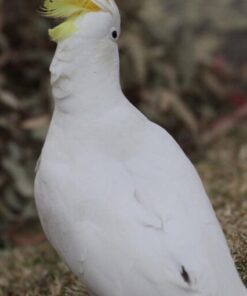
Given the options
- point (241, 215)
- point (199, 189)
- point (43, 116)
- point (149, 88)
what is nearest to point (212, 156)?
point (149, 88)

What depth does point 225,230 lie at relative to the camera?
368 centimetres

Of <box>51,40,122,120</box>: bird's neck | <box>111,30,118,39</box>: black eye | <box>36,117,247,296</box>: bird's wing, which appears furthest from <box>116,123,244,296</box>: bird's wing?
<box>111,30,118,39</box>: black eye

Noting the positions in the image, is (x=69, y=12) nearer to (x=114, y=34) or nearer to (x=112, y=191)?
(x=114, y=34)

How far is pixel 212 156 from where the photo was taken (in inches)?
209

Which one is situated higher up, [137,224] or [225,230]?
[137,224]

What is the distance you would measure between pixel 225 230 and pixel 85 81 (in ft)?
3.68

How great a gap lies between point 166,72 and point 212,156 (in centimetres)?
65

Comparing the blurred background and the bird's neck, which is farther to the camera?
the blurred background

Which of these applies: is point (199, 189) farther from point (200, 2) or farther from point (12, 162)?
point (200, 2)

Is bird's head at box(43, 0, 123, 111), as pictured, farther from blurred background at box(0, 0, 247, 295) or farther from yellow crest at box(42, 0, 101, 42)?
blurred background at box(0, 0, 247, 295)

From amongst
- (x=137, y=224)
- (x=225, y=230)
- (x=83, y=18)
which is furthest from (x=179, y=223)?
(x=225, y=230)

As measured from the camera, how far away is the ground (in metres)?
3.57

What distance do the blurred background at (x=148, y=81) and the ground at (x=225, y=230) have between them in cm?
4

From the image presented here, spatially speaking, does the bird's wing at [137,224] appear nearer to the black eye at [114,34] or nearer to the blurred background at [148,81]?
the black eye at [114,34]
